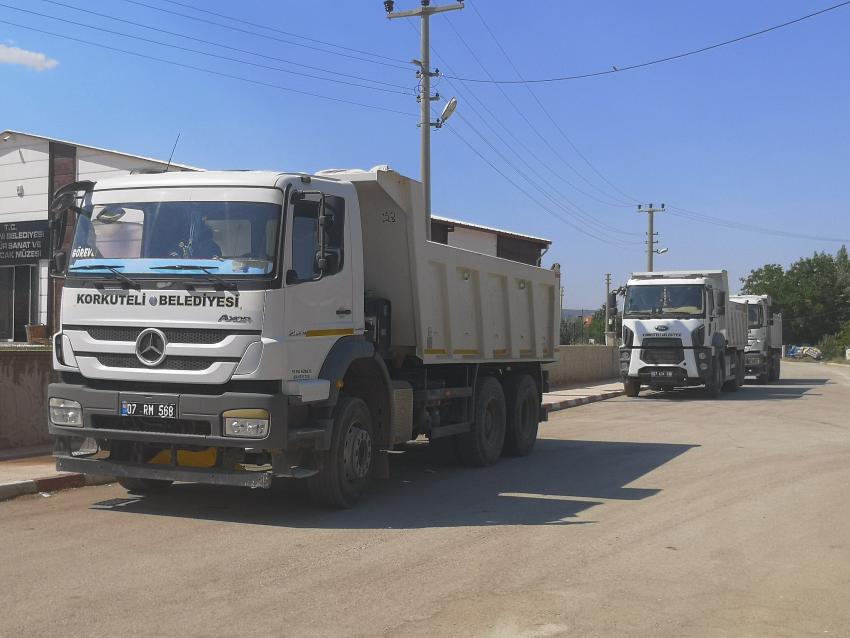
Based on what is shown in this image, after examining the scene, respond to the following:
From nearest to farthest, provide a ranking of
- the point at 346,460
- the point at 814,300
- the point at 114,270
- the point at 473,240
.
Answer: the point at 114,270 < the point at 346,460 < the point at 473,240 < the point at 814,300

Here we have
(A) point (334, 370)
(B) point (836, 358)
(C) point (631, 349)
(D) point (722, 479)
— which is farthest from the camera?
(B) point (836, 358)

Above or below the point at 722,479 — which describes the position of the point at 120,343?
above

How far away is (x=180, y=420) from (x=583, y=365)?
81.0ft

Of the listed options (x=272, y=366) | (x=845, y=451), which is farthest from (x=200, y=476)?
(x=845, y=451)

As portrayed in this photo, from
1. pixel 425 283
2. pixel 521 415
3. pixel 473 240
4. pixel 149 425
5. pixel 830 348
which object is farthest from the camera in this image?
pixel 830 348

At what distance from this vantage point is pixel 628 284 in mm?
25172

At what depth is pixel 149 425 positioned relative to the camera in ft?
24.8

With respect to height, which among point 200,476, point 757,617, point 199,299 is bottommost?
point 757,617

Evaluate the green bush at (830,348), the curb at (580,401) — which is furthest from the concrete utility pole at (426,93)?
the green bush at (830,348)

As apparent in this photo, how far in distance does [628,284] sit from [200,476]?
19260mm

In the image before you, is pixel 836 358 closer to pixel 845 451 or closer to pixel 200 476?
pixel 845 451

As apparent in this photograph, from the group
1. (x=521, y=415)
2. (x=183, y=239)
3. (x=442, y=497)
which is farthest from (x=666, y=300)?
(x=183, y=239)

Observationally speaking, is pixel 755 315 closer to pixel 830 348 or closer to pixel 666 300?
pixel 666 300

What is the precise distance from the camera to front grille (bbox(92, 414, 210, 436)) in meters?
7.43
